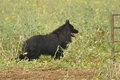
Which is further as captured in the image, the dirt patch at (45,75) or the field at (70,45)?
the field at (70,45)

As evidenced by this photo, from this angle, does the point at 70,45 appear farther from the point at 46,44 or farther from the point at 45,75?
the point at 45,75

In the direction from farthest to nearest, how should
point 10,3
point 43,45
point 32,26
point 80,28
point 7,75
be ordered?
point 10,3
point 80,28
point 32,26
point 43,45
point 7,75

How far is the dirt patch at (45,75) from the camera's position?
740cm

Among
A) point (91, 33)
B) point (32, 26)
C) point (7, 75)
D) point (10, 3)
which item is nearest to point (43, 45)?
point (32, 26)

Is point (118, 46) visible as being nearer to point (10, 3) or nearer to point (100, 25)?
point (100, 25)

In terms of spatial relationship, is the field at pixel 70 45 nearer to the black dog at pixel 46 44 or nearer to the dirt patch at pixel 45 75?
the dirt patch at pixel 45 75

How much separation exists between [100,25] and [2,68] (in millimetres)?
5017

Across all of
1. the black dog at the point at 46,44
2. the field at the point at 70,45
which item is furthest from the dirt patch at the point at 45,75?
the black dog at the point at 46,44

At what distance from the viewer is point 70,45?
10664 mm

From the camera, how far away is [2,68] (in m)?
8.39

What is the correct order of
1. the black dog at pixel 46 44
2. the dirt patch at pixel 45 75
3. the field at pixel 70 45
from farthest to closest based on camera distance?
the black dog at pixel 46 44, the field at pixel 70 45, the dirt patch at pixel 45 75

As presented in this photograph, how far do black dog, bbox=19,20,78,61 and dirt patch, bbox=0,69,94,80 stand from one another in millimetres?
2208

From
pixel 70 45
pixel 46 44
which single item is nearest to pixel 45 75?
pixel 70 45

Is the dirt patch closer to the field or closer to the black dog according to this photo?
the field
